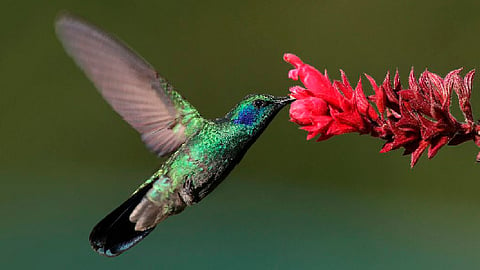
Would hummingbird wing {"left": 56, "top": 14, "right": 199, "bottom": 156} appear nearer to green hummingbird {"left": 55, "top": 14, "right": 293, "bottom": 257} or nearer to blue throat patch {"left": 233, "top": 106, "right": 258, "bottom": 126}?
green hummingbird {"left": 55, "top": 14, "right": 293, "bottom": 257}

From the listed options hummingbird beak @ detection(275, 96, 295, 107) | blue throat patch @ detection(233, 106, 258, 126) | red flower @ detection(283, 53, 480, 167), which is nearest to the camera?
red flower @ detection(283, 53, 480, 167)

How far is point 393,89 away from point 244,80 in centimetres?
190

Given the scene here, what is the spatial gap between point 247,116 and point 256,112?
1.3 inches

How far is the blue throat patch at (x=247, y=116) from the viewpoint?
1543 mm

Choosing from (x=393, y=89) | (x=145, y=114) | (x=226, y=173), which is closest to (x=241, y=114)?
(x=226, y=173)

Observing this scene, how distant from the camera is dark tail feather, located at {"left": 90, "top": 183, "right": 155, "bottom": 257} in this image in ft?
5.29

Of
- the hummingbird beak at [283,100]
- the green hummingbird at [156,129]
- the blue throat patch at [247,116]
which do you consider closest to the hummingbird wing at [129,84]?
the green hummingbird at [156,129]

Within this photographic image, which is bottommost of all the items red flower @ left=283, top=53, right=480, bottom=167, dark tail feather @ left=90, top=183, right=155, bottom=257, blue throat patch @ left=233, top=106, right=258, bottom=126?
dark tail feather @ left=90, top=183, right=155, bottom=257

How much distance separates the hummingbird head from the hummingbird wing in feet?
0.63

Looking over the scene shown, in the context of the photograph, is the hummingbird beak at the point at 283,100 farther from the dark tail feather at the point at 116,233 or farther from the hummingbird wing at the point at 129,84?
the dark tail feather at the point at 116,233

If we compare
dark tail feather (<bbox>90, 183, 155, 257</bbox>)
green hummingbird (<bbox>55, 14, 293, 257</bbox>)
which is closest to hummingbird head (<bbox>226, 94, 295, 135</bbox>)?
green hummingbird (<bbox>55, 14, 293, 257</bbox>)

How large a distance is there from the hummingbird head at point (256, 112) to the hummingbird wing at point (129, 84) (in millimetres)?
192

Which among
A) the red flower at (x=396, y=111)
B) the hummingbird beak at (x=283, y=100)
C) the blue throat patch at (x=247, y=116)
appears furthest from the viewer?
the blue throat patch at (x=247, y=116)

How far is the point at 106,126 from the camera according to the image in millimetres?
3088
